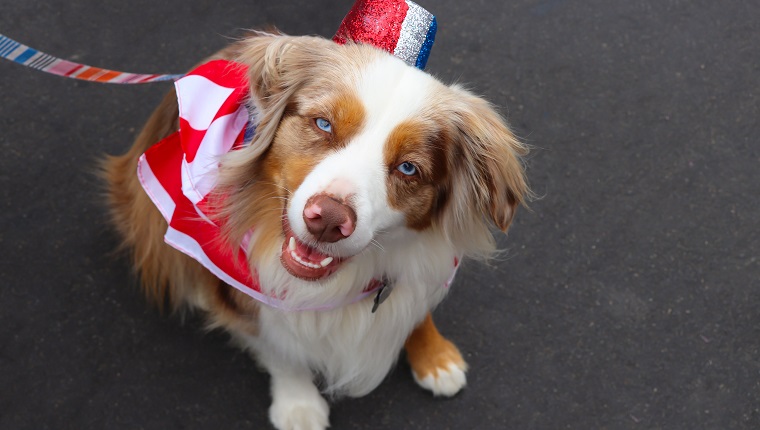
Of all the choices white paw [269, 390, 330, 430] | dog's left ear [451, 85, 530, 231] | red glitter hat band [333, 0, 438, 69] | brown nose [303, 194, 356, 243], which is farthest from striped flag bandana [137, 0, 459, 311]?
white paw [269, 390, 330, 430]

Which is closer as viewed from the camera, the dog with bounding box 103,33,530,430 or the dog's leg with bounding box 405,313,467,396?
the dog with bounding box 103,33,530,430

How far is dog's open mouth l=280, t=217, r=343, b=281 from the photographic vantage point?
79.6 inches

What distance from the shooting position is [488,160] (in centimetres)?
204

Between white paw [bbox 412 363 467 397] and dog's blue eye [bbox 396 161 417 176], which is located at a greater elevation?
dog's blue eye [bbox 396 161 417 176]

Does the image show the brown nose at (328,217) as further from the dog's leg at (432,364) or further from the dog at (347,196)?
the dog's leg at (432,364)

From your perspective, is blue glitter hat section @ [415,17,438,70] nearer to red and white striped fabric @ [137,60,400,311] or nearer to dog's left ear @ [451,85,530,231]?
dog's left ear @ [451,85,530,231]

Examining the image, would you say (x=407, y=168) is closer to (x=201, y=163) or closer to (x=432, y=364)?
(x=201, y=163)

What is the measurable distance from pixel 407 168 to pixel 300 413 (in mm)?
1179

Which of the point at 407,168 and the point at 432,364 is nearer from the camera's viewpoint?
the point at 407,168

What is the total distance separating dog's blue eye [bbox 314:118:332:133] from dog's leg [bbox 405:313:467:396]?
1109mm

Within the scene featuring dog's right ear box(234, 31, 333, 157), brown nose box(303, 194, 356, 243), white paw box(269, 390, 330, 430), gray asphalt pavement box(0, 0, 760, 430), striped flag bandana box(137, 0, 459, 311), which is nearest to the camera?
brown nose box(303, 194, 356, 243)

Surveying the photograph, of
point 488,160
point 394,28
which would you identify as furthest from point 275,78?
point 488,160

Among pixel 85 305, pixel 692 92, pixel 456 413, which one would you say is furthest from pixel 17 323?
pixel 692 92

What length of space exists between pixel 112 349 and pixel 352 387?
88 cm
